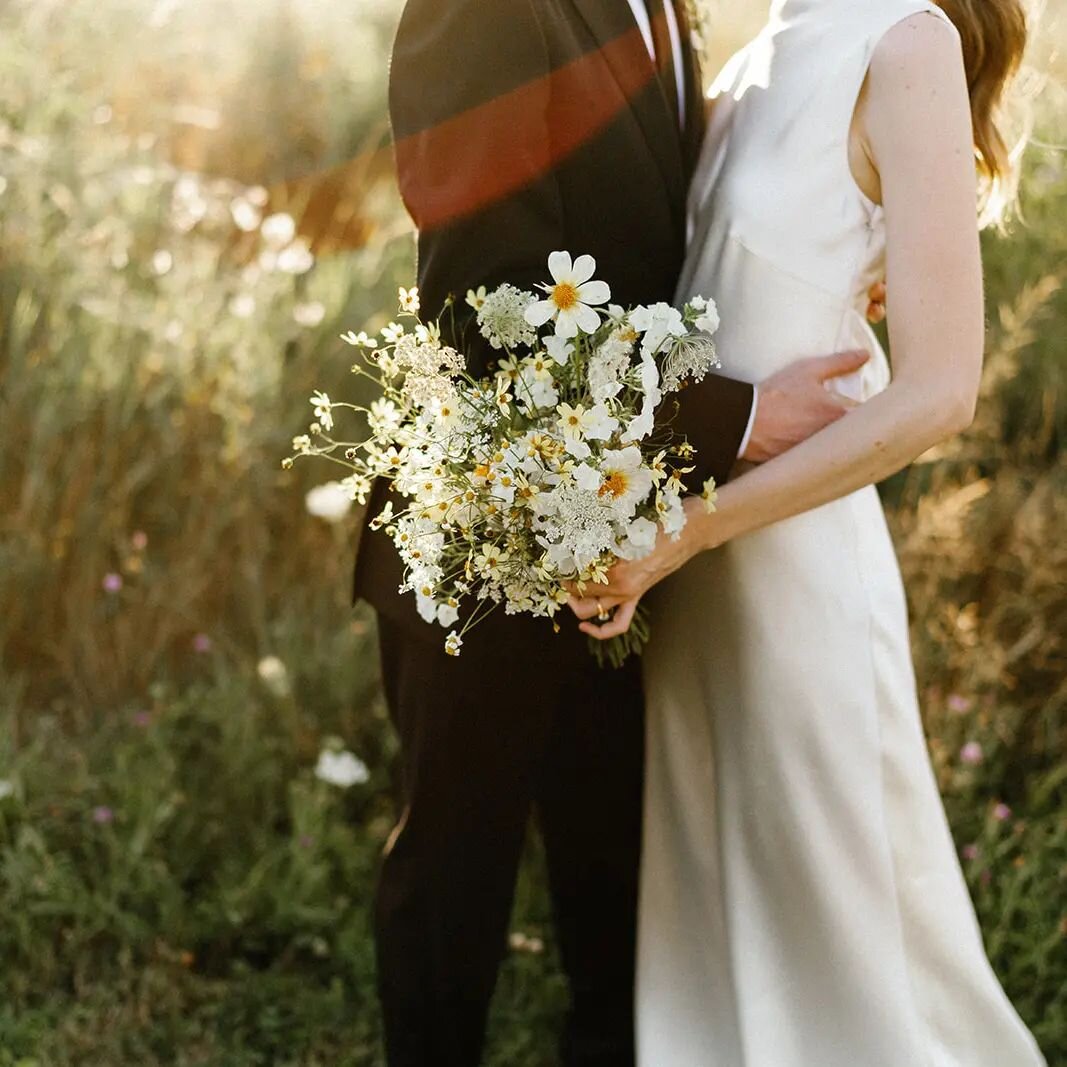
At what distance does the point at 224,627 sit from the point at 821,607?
1933 millimetres

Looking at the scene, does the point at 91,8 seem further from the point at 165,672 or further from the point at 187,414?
the point at 165,672

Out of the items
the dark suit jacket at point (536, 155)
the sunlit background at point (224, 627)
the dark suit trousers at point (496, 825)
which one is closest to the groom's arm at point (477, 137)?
the dark suit jacket at point (536, 155)

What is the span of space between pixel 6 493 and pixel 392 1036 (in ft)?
5.99

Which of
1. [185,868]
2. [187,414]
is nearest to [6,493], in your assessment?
[187,414]

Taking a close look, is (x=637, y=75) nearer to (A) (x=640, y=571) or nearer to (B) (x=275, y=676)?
(A) (x=640, y=571)

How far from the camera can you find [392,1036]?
225 centimetres

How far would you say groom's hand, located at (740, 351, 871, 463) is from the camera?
1.83 metres

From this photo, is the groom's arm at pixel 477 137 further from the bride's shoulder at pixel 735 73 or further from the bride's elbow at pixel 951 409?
the bride's elbow at pixel 951 409

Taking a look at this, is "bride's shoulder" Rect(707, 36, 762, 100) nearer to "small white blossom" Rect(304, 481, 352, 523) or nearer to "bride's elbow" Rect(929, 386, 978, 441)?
"bride's elbow" Rect(929, 386, 978, 441)

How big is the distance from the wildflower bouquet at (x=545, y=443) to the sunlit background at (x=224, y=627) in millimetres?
950

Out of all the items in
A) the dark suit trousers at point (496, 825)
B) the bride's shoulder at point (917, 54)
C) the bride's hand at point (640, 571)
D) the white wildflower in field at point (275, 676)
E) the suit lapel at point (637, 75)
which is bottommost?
the dark suit trousers at point (496, 825)

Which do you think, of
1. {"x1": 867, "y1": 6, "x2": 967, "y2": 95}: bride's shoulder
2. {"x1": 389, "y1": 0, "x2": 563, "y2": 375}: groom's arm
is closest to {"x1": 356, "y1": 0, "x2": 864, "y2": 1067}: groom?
{"x1": 389, "y1": 0, "x2": 563, "y2": 375}: groom's arm

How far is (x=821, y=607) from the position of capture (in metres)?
2.01

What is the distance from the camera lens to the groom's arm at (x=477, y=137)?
1696 mm
